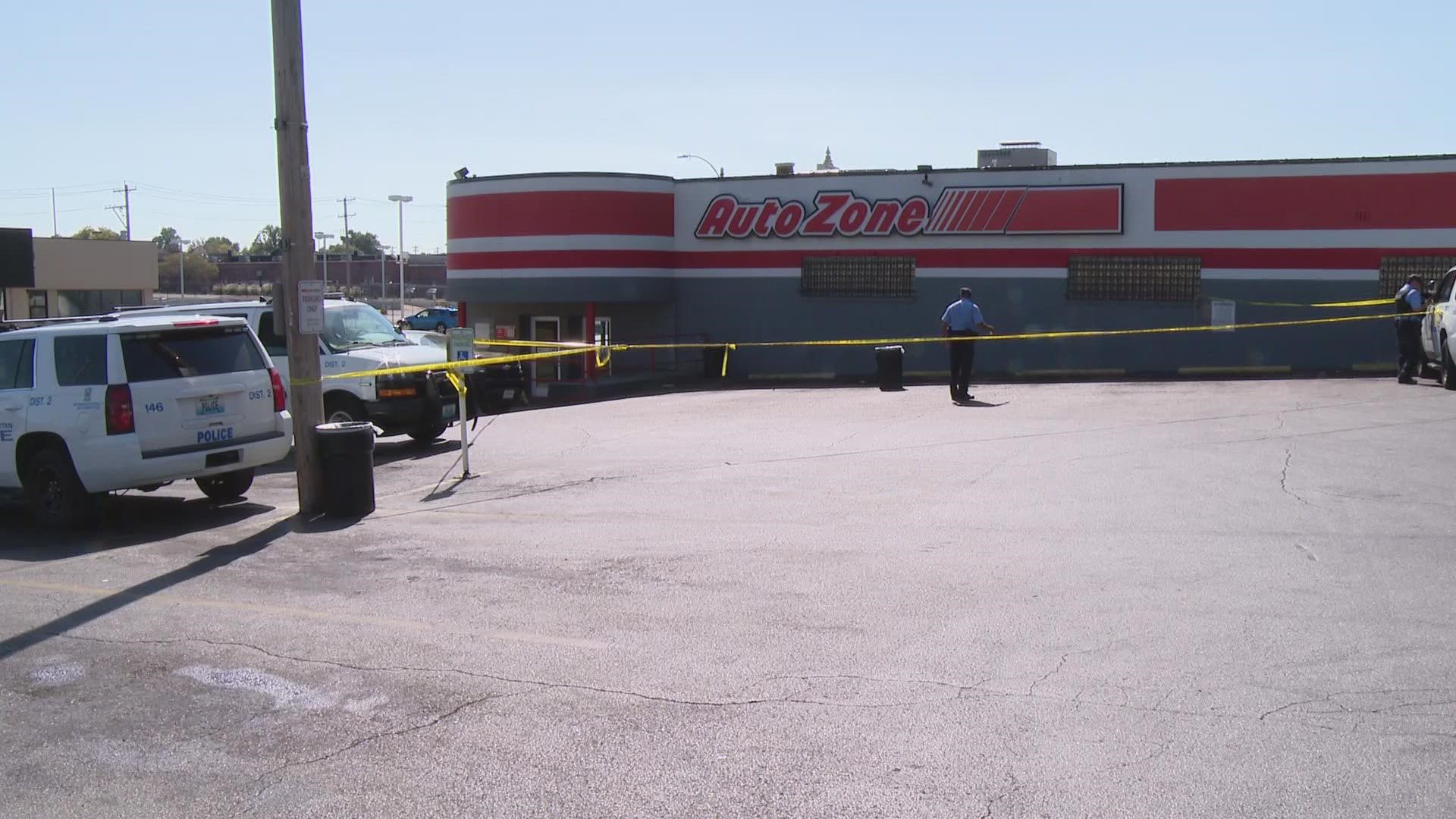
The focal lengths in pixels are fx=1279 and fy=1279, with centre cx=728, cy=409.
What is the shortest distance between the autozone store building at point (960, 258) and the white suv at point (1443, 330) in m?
5.36

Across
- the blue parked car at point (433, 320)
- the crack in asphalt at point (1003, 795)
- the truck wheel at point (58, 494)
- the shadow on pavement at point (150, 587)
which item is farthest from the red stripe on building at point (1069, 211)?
the blue parked car at point (433, 320)

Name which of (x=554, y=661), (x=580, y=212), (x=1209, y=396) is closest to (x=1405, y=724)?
(x=554, y=661)

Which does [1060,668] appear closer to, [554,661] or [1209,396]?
[554,661]

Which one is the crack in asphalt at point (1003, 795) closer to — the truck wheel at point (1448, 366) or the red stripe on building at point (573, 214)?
the truck wheel at point (1448, 366)

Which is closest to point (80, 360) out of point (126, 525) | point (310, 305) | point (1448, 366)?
point (126, 525)

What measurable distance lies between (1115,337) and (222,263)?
8090 centimetres

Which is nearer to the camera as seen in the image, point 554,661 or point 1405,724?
point 1405,724

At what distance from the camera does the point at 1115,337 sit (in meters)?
27.1

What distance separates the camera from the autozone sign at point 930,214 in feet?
88.8

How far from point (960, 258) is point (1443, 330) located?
36.9 ft

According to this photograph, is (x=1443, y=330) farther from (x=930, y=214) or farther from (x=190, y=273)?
(x=190, y=273)

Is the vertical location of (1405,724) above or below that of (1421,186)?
below

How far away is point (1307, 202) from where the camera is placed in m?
25.8

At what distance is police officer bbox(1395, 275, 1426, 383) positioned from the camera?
19688 millimetres
